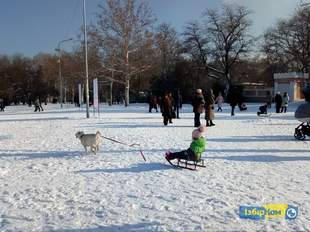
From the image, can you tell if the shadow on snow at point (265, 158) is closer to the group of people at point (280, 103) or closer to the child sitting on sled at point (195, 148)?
the child sitting on sled at point (195, 148)

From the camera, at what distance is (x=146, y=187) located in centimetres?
754

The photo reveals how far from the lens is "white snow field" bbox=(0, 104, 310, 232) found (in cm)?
565

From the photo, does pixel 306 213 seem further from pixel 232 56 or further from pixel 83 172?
pixel 232 56

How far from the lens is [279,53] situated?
60406 millimetres

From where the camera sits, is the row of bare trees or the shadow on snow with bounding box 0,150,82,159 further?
the row of bare trees

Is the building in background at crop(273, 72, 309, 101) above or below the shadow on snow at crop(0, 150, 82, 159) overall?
above

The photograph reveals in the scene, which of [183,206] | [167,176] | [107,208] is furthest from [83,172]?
[183,206]

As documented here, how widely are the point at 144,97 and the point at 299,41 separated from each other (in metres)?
26.0

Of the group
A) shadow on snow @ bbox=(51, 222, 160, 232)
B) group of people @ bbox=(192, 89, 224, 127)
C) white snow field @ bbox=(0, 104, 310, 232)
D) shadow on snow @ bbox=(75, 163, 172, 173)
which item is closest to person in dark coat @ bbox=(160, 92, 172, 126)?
group of people @ bbox=(192, 89, 224, 127)

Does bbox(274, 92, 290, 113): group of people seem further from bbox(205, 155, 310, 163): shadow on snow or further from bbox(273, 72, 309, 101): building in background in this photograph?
bbox(205, 155, 310, 163): shadow on snow

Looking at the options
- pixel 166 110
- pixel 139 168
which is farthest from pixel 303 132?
pixel 139 168

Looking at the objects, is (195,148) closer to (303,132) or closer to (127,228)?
(127,228)

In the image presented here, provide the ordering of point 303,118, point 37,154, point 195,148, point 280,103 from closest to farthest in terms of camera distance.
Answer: point 195,148 → point 37,154 → point 303,118 → point 280,103

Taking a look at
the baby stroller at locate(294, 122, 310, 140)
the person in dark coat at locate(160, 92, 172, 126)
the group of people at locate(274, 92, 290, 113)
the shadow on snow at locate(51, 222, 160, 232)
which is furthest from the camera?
the group of people at locate(274, 92, 290, 113)
